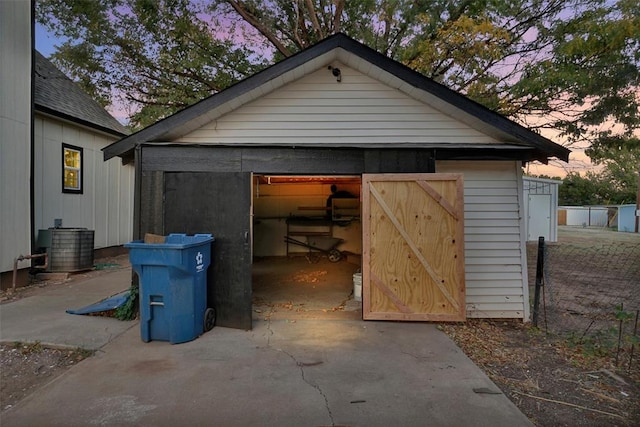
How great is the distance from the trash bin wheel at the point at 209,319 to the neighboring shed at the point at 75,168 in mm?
5272

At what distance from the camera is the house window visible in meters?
8.70

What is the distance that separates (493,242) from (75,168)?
9509 mm

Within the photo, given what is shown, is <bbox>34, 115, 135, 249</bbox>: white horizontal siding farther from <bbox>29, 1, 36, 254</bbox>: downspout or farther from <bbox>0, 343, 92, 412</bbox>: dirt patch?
<bbox>0, 343, 92, 412</bbox>: dirt patch

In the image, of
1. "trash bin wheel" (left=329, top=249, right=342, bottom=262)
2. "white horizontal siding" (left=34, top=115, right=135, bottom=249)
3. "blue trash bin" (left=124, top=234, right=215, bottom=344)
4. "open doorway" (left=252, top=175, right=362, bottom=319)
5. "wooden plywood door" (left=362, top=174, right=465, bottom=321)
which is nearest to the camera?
"blue trash bin" (left=124, top=234, right=215, bottom=344)

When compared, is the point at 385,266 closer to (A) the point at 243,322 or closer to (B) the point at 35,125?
(A) the point at 243,322

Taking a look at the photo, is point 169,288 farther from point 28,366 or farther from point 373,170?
point 373,170

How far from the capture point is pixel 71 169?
29.5ft

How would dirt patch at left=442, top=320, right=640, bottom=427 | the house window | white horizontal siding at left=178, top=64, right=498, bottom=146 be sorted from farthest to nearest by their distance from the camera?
the house window < white horizontal siding at left=178, top=64, right=498, bottom=146 < dirt patch at left=442, top=320, right=640, bottom=427

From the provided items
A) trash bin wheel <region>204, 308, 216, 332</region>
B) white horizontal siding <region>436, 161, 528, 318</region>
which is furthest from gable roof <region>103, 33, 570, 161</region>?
trash bin wheel <region>204, 308, 216, 332</region>

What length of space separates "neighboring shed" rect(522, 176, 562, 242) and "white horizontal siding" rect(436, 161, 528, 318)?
1240 centimetres

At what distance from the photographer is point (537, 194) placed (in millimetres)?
16281

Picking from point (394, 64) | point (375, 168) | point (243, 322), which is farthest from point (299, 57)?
point (243, 322)

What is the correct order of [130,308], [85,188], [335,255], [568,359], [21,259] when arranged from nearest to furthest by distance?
1. [568,359]
2. [130,308]
3. [21,259]
4. [85,188]
5. [335,255]

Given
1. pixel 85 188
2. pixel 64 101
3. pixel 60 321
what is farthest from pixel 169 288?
pixel 64 101
